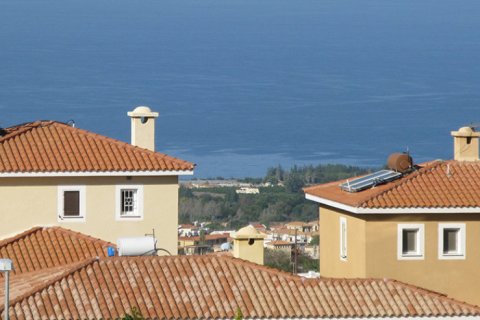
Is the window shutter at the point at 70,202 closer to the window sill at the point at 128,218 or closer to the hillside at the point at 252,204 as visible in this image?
the window sill at the point at 128,218

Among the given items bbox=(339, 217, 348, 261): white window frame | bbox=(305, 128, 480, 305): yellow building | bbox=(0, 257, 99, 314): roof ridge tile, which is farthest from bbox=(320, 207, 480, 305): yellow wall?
bbox=(0, 257, 99, 314): roof ridge tile

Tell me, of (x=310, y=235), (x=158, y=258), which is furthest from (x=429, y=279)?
(x=310, y=235)

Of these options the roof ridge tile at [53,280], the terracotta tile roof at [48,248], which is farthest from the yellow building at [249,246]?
the roof ridge tile at [53,280]

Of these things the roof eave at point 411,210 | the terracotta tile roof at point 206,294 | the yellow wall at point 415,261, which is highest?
the roof eave at point 411,210

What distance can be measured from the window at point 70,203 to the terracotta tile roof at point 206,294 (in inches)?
293

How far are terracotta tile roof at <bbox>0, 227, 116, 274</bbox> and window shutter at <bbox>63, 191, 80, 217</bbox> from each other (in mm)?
779

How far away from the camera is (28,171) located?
1273 inches

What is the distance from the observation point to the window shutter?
32812 millimetres

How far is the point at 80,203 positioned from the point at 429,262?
6.50 m

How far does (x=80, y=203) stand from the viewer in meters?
32.9

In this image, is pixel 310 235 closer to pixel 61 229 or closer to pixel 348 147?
pixel 61 229

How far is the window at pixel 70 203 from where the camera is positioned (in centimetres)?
3275

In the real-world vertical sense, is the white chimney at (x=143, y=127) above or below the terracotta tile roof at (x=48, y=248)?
above

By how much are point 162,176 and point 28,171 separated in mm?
2354
